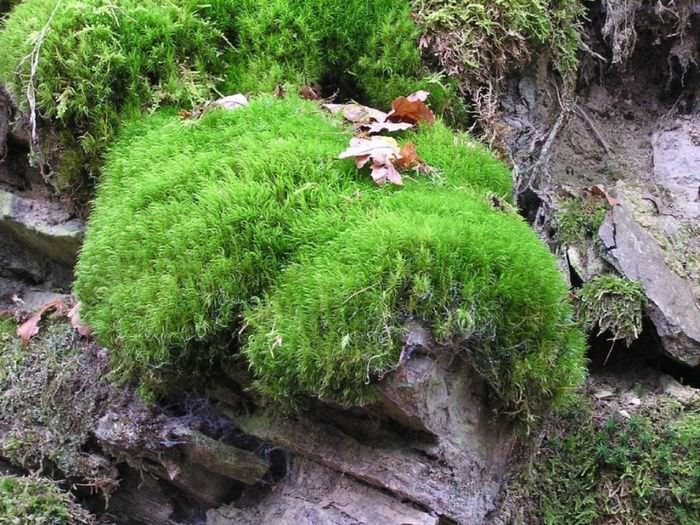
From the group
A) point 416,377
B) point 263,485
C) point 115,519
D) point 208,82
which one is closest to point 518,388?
point 416,377

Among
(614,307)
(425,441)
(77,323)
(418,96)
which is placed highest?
(418,96)

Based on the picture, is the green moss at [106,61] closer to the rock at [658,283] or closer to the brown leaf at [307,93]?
the brown leaf at [307,93]

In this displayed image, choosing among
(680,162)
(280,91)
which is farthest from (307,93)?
(680,162)

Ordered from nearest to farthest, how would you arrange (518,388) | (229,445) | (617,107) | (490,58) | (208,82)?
(518,388) < (229,445) < (208,82) < (490,58) < (617,107)

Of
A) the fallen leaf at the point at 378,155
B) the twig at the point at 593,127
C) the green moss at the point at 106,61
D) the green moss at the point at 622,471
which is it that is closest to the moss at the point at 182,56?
the green moss at the point at 106,61

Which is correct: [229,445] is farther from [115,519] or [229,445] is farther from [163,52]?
[163,52]

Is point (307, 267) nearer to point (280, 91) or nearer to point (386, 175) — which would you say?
point (386, 175)
